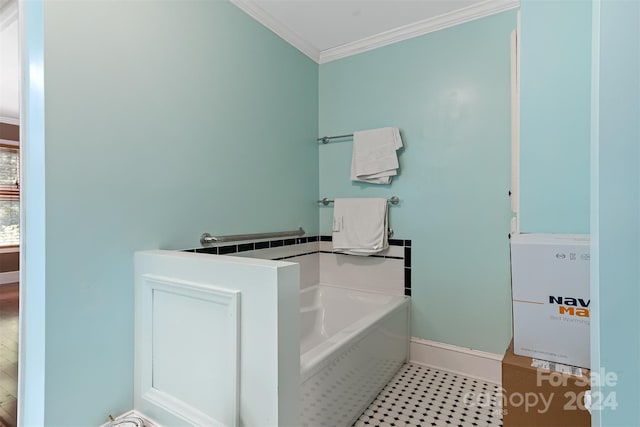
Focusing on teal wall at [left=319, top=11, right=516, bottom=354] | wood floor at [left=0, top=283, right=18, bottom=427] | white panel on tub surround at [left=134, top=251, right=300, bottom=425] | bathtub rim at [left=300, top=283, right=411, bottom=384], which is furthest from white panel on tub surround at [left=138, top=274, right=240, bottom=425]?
teal wall at [left=319, top=11, right=516, bottom=354]

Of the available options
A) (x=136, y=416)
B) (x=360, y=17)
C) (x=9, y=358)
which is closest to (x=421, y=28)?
(x=360, y=17)

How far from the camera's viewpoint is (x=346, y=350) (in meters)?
1.49

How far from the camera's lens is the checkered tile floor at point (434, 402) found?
1.56 metres

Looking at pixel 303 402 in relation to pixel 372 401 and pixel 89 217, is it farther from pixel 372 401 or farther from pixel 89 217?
pixel 89 217

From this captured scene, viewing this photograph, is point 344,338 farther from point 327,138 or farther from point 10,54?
point 10,54

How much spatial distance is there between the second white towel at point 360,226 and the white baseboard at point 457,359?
72 cm

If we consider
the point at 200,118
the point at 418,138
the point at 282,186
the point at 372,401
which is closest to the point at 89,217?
the point at 200,118

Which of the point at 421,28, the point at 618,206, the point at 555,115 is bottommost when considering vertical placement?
the point at 618,206

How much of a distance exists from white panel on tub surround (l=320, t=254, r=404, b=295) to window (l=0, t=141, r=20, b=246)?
1.81 meters

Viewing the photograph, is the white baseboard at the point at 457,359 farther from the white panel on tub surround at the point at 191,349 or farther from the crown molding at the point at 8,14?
the crown molding at the point at 8,14

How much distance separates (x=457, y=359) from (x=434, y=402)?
17.1 inches

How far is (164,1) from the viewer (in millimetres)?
1479

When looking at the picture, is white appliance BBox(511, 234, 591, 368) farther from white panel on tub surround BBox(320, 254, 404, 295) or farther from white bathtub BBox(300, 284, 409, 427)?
white panel on tub surround BBox(320, 254, 404, 295)

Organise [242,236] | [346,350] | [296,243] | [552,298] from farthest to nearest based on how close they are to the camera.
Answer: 1. [296,243]
2. [242,236]
3. [346,350]
4. [552,298]
